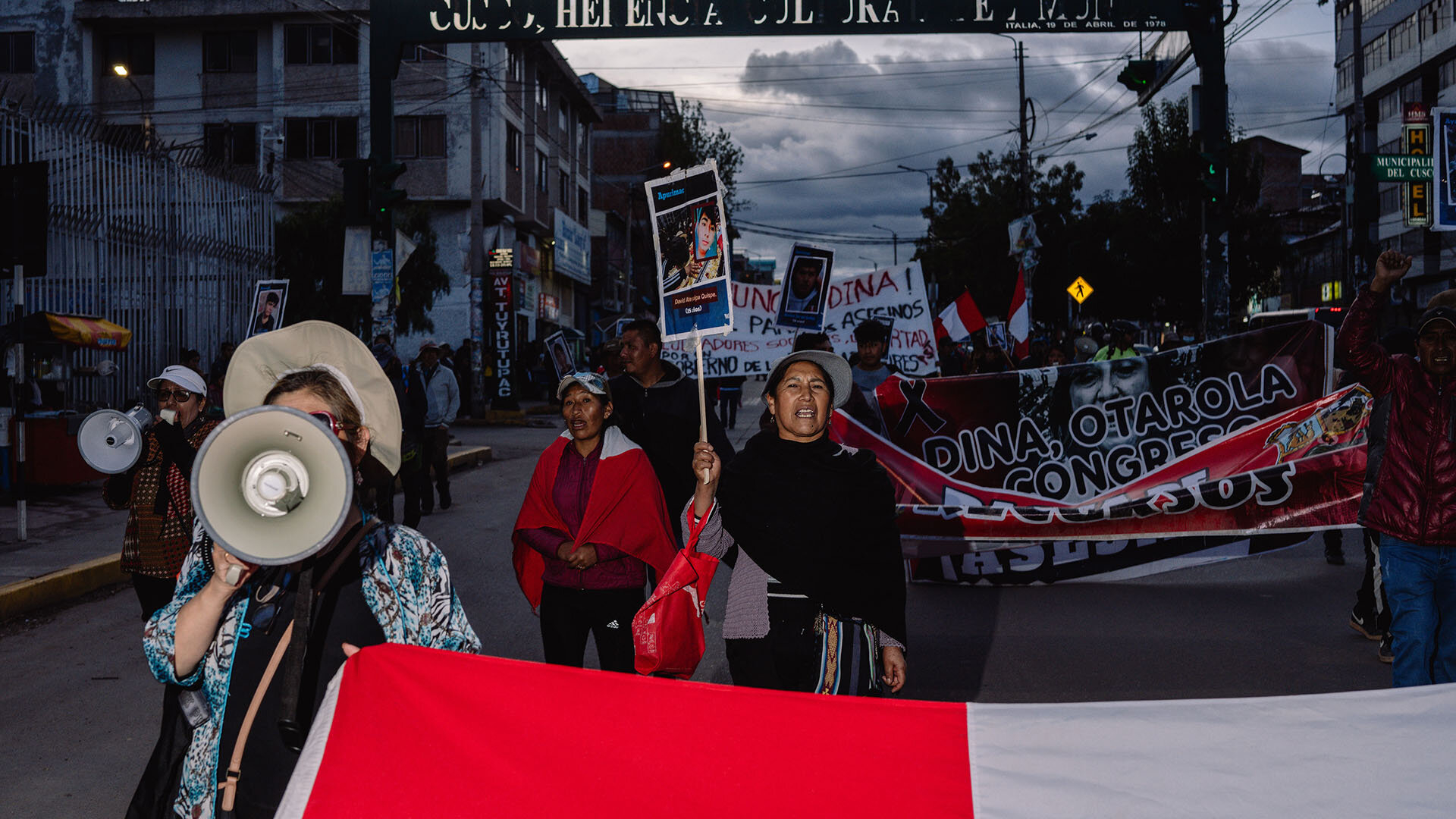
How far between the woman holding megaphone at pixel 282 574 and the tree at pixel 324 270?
31.2m

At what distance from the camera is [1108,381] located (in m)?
10.2

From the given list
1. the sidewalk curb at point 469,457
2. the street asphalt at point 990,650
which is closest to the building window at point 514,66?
the sidewalk curb at point 469,457

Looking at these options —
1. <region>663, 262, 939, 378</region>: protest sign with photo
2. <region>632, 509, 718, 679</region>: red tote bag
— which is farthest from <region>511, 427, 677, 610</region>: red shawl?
<region>663, 262, 939, 378</region>: protest sign with photo

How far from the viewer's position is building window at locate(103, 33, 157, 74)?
41.3m

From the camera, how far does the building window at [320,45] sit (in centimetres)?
4034

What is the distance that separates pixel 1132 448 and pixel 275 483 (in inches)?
340

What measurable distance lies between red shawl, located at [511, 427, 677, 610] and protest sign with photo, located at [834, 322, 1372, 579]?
466 centimetres

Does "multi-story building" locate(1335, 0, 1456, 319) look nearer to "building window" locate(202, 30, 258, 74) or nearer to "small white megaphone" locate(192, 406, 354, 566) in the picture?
"building window" locate(202, 30, 258, 74)

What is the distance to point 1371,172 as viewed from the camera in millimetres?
17062

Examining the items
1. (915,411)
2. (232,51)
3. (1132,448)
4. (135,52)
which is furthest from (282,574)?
(135,52)

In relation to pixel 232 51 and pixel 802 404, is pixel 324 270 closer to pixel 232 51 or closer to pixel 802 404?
pixel 232 51

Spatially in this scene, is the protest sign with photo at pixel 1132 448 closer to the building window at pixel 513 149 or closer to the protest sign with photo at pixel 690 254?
the protest sign with photo at pixel 690 254

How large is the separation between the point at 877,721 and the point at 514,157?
42715 millimetres

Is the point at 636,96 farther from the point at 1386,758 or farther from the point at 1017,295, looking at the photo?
the point at 1386,758
